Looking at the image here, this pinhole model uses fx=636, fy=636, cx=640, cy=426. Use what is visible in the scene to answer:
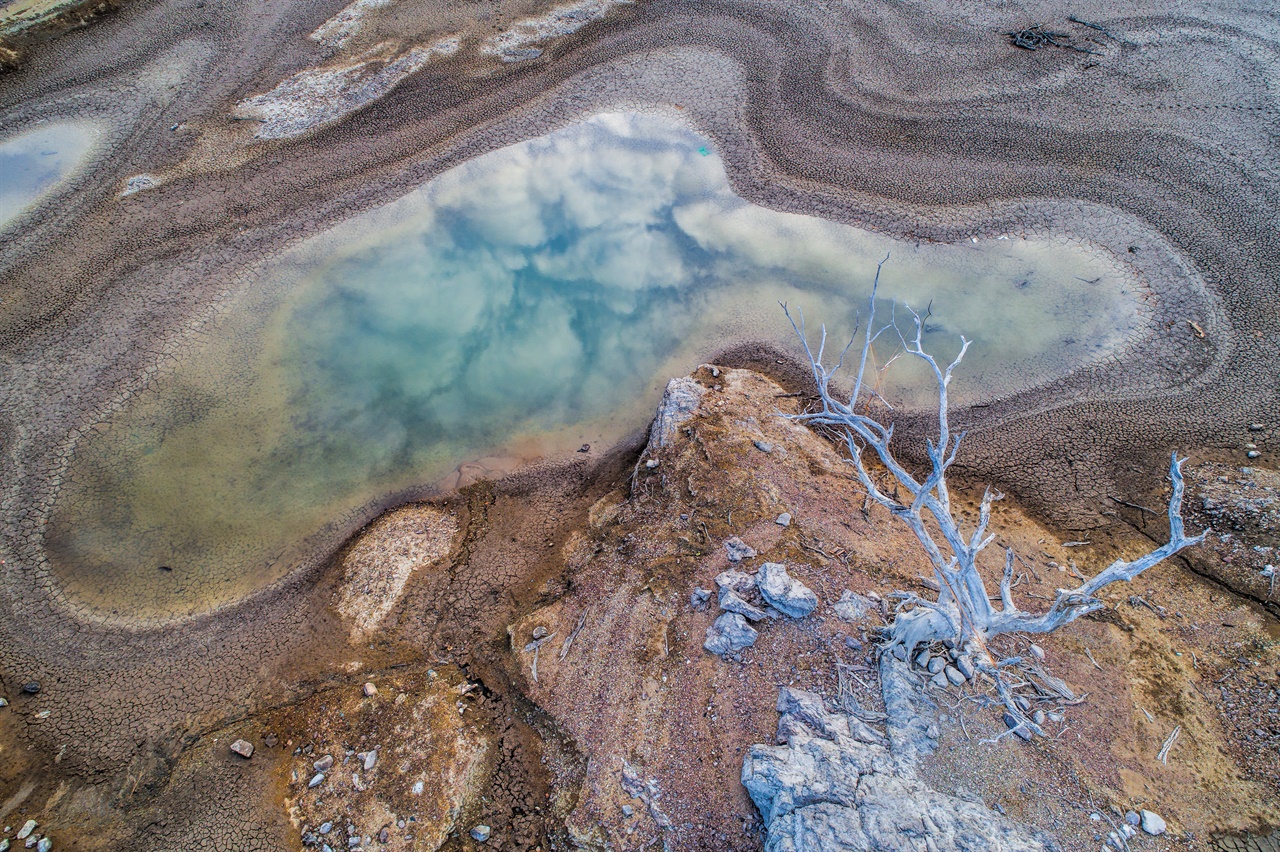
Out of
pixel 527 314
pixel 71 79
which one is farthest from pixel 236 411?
pixel 71 79

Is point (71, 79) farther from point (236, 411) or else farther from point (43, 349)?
point (236, 411)

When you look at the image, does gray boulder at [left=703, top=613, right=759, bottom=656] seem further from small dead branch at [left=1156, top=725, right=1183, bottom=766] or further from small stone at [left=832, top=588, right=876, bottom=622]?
small dead branch at [left=1156, top=725, right=1183, bottom=766]

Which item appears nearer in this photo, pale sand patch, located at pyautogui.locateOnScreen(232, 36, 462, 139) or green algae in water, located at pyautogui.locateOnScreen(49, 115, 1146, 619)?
green algae in water, located at pyautogui.locateOnScreen(49, 115, 1146, 619)

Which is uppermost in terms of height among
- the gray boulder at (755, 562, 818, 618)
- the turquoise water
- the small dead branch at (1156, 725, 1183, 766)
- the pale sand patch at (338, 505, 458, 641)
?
the turquoise water

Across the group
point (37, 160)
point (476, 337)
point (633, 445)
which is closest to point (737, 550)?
point (633, 445)

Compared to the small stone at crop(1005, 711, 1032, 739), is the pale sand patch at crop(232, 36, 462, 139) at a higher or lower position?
higher

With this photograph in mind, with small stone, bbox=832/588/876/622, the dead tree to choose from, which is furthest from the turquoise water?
small stone, bbox=832/588/876/622
